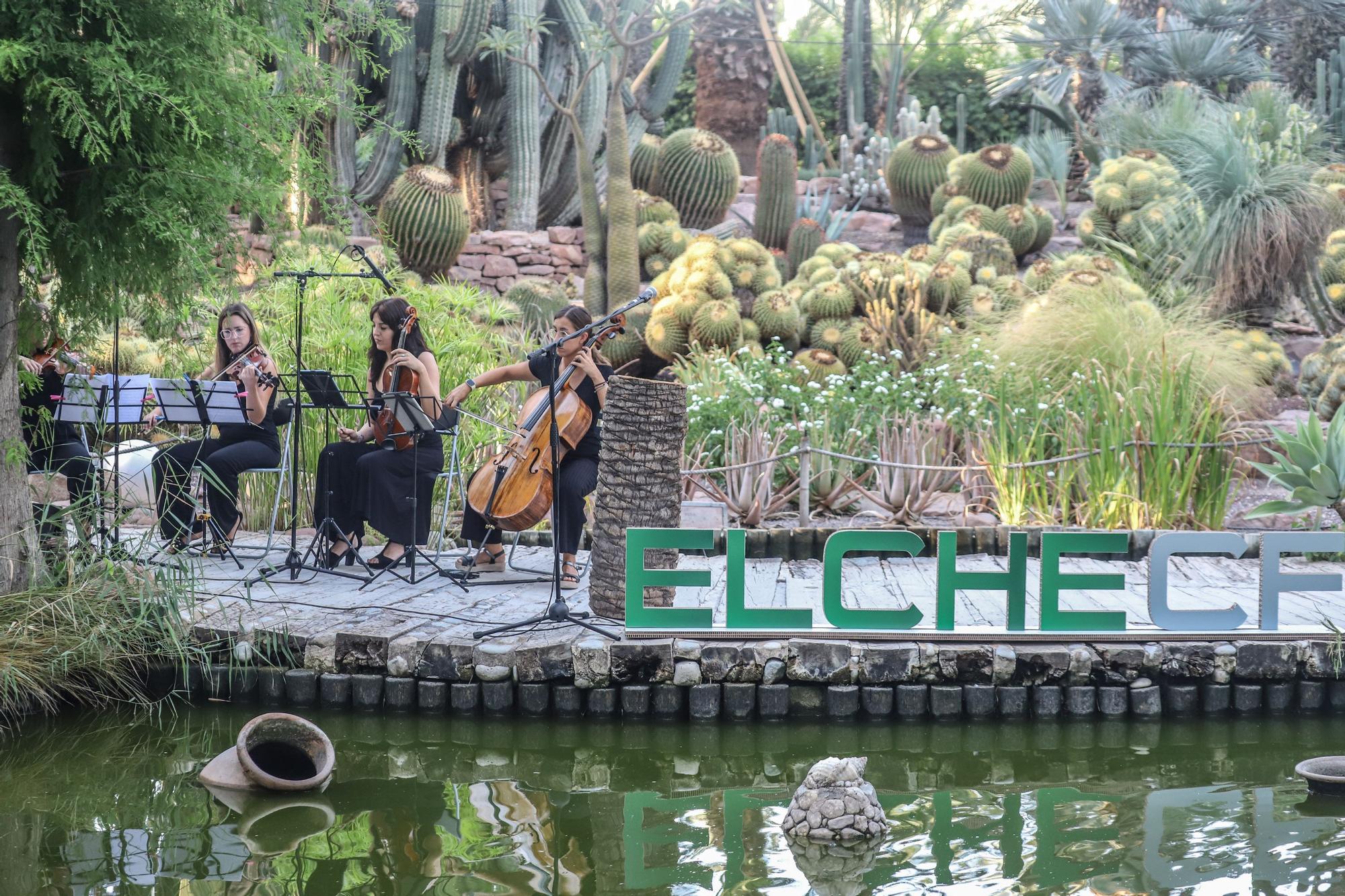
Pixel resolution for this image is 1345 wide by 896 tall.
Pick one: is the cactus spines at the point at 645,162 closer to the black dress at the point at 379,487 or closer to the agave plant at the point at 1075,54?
the agave plant at the point at 1075,54

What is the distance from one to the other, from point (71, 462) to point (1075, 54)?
20.7 meters

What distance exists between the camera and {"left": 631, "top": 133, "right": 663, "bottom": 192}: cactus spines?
1841 centimetres

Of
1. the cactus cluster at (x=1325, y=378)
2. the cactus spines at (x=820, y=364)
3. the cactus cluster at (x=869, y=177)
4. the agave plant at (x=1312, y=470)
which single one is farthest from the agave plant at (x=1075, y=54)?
the agave plant at (x=1312, y=470)

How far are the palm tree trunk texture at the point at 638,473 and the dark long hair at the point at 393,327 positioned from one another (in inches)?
46.4

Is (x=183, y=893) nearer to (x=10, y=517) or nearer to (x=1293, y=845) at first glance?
(x=10, y=517)

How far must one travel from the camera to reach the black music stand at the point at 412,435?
5852mm

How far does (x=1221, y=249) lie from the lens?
11281 millimetres

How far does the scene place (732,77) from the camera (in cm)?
2356

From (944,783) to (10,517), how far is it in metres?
3.99

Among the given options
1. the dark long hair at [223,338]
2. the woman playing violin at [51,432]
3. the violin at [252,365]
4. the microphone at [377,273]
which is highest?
the microphone at [377,273]

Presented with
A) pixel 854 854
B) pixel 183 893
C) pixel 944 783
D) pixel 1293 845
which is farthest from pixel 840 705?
Result: pixel 183 893

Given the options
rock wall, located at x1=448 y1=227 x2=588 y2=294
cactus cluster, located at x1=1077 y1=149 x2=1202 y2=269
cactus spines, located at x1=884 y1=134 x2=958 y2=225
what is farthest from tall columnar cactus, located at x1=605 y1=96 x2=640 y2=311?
cactus cluster, located at x1=1077 y1=149 x2=1202 y2=269

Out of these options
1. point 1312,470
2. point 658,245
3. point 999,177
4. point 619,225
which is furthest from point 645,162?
point 1312,470

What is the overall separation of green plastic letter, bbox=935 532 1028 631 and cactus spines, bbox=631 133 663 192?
44.9ft
